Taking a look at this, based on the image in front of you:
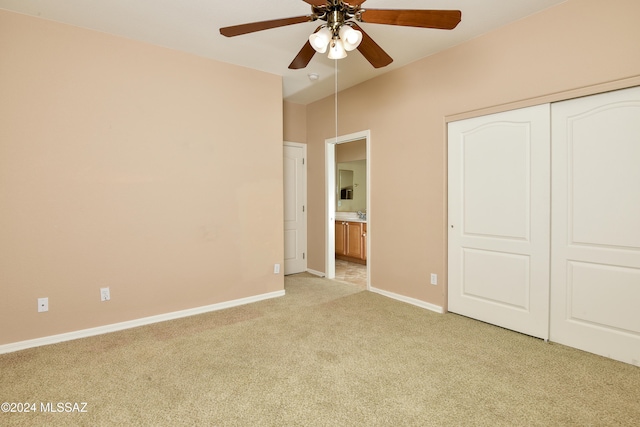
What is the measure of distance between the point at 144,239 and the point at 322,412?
230 centimetres

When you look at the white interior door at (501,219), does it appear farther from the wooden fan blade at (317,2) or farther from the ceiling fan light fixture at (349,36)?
the wooden fan blade at (317,2)

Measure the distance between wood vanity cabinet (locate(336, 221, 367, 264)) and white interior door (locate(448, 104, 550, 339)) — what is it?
245 centimetres

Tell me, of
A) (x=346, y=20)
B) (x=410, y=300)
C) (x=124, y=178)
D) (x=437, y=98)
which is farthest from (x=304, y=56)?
(x=410, y=300)

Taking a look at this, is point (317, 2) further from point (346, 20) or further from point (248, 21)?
point (248, 21)

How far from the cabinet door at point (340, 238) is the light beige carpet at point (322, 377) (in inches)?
118

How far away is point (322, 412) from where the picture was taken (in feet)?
5.89

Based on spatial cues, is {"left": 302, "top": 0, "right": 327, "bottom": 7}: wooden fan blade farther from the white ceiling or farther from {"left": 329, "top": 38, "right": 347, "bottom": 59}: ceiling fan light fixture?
the white ceiling

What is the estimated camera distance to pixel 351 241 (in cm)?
591

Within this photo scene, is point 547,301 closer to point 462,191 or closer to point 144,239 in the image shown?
point 462,191

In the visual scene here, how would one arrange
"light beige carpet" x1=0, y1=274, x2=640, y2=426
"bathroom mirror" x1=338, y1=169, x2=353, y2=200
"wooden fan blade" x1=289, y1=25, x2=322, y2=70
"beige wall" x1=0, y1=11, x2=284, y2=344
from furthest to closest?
1. "bathroom mirror" x1=338, y1=169, x2=353, y2=200
2. "beige wall" x1=0, y1=11, x2=284, y2=344
3. "wooden fan blade" x1=289, y1=25, x2=322, y2=70
4. "light beige carpet" x1=0, y1=274, x2=640, y2=426

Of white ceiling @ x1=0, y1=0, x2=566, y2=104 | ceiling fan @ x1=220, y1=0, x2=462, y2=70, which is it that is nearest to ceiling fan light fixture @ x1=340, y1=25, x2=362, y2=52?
ceiling fan @ x1=220, y1=0, x2=462, y2=70

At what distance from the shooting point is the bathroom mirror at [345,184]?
6770 millimetres

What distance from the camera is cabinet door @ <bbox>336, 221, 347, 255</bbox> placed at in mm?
6048

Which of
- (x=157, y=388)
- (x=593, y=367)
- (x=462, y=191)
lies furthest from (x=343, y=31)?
(x=593, y=367)
